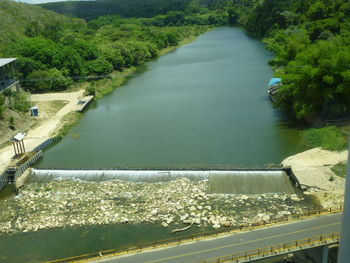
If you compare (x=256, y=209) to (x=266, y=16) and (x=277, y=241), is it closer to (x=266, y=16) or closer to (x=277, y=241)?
(x=277, y=241)

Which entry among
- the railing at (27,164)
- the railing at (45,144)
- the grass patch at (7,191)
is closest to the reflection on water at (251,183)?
the grass patch at (7,191)

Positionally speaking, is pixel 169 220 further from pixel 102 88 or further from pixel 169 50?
pixel 169 50

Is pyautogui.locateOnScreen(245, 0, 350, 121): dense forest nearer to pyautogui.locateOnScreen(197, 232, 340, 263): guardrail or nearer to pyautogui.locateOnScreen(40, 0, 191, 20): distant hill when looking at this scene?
A: pyautogui.locateOnScreen(197, 232, 340, 263): guardrail

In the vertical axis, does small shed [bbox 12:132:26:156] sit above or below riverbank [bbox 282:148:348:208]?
above

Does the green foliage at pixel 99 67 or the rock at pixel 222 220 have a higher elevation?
the green foliage at pixel 99 67

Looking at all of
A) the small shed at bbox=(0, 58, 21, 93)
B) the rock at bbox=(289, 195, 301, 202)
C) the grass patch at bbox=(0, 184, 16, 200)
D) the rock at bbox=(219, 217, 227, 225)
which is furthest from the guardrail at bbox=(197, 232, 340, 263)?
the small shed at bbox=(0, 58, 21, 93)

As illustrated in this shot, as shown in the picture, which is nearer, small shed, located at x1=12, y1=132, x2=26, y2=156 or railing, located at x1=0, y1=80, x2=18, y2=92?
small shed, located at x1=12, y1=132, x2=26, y2=156

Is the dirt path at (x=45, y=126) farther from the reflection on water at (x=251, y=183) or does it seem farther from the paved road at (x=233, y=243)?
the paved road at (x=233, y=243)
